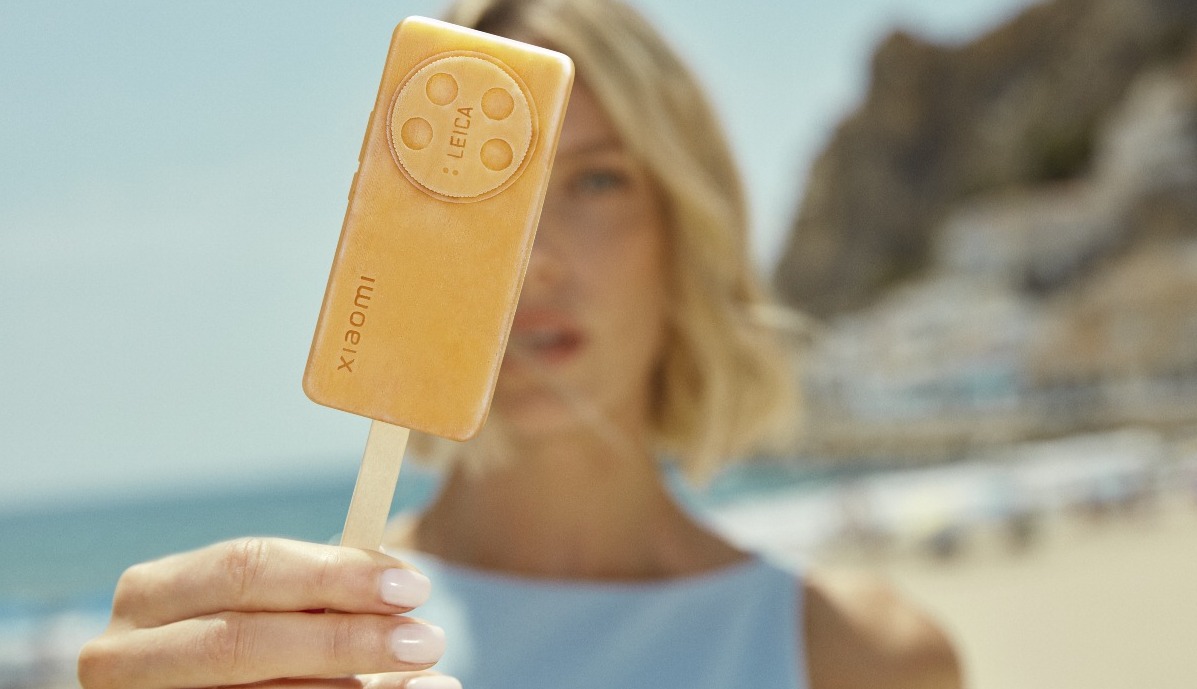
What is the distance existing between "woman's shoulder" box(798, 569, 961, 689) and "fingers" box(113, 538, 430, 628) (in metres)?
1.27

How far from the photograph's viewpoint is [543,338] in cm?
182

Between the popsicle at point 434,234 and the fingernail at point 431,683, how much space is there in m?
0.21

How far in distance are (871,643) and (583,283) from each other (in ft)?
2.91

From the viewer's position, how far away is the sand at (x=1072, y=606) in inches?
239

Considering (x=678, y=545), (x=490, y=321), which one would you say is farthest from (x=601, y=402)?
(x=490, y=321)

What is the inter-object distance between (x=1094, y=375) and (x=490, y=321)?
41.7 metres

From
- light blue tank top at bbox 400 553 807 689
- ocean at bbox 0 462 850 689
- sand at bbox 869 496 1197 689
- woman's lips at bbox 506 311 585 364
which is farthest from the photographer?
sand at bbox 869 496 1197 689

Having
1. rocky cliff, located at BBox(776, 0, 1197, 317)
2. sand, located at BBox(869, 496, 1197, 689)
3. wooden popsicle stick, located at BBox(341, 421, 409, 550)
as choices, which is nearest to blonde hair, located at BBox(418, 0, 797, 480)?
wooden popsicle stick, located at BBox(341, 421, 409, 550)

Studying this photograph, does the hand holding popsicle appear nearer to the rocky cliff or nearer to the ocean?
the ocean

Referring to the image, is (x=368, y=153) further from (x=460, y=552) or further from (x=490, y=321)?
(x=460, y=552)

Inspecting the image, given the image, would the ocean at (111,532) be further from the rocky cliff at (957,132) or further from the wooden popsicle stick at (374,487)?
the rocky cliff at (957,132)

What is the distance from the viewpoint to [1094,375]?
38.2m

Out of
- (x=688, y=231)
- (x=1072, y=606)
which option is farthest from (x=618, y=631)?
(x=1072, y=606)

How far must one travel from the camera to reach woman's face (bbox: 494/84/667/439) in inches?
71.5
